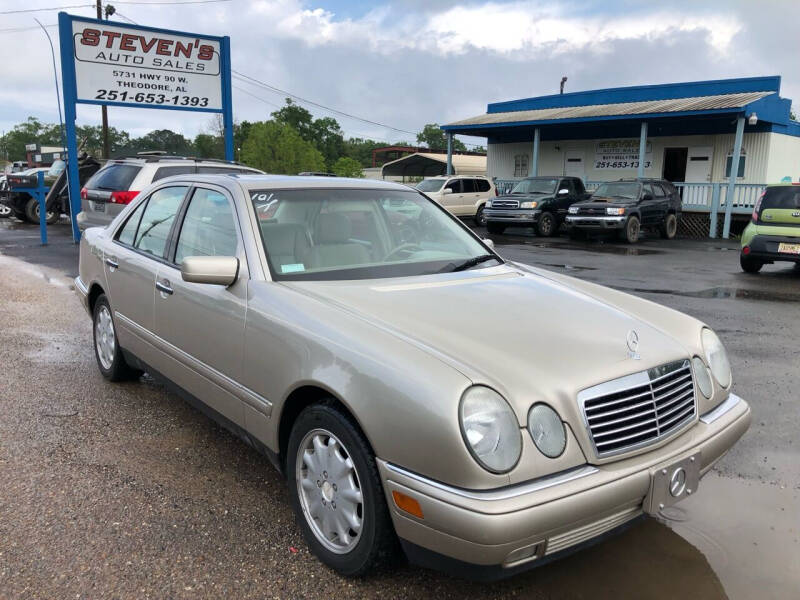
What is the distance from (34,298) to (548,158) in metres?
23.3

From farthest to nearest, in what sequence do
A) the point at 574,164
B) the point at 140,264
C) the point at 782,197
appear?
the point at 574,164 → the point at 782,197 → the point at 140,264

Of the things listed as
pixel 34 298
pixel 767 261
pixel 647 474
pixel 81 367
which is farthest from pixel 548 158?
pixel 647 474

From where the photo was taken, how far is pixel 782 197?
34.1ft

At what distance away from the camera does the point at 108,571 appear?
2648 millimetres

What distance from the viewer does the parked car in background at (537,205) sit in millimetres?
18500

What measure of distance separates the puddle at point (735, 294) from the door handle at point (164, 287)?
713cm

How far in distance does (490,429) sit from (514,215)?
1699cm

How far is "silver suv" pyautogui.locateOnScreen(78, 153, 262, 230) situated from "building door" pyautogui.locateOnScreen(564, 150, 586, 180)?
18.9m

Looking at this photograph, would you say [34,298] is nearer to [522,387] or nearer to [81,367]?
[81,367]

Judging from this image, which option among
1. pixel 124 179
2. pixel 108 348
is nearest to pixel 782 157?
pixel 124 179

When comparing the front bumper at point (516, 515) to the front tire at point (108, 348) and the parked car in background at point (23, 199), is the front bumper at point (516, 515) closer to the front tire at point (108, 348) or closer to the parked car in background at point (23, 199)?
the front tire at point (108, 348)

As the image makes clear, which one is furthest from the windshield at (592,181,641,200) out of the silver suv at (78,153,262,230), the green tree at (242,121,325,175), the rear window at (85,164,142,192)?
the green tree at (242,121,325,175)

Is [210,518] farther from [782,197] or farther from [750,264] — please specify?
[750,264]

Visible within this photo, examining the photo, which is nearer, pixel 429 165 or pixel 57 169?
pixel 57 169
